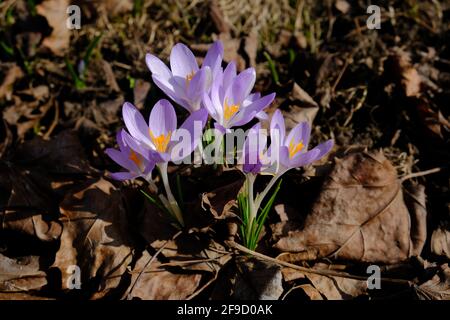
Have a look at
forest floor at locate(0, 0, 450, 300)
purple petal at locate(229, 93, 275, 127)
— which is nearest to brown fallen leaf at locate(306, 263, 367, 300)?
forest floor at locate(0, 0, 450, 300)

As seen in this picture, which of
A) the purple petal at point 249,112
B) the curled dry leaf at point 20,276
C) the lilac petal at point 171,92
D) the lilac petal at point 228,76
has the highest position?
the lilac petal at point 228,76

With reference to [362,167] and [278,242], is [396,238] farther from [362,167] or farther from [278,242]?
[278,242]

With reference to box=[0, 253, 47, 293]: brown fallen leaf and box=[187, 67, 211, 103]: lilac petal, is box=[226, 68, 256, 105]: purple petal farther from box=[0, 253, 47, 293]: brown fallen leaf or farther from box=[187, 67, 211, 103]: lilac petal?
box=[0, 253, 47, 293]: brown fallen leaf

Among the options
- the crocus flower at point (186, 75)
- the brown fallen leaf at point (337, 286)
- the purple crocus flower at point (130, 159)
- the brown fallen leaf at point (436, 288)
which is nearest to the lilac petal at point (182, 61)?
the crocus flower at point (186, 75)

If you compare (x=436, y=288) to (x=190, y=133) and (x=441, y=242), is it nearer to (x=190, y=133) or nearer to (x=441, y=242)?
(x=441, y=242)

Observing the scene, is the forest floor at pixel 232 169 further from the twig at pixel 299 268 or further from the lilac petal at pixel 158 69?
the lilac petal at pixel 158 69

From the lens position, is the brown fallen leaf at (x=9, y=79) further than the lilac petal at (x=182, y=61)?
Yes

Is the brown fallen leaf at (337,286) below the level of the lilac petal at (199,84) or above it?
below
